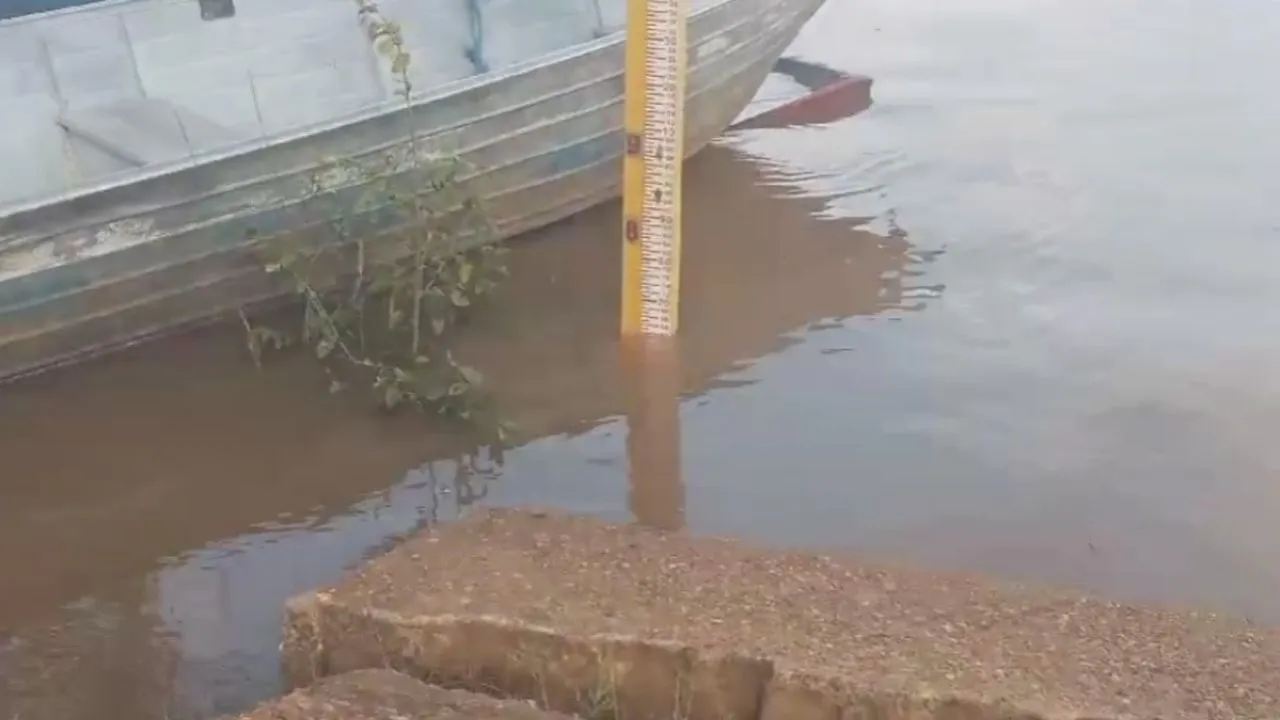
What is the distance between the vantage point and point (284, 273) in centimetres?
560

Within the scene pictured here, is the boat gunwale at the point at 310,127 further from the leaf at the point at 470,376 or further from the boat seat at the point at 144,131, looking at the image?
the leaf at the point at 470,376

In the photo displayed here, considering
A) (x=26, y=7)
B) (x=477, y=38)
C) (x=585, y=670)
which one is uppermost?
(x=26, y=7)

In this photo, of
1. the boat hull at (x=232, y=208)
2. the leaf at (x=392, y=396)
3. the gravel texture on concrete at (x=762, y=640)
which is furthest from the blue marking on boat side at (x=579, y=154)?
the gravel texture on concrete at (x=762, y=640)

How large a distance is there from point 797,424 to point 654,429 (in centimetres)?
47

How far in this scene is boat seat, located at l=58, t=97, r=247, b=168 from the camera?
543 centimetres

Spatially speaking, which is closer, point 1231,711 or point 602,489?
point 1231,711

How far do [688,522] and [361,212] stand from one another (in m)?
1.97

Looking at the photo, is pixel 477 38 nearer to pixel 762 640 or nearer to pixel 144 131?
pixel 144 131

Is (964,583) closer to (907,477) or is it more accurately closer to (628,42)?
(907,477)

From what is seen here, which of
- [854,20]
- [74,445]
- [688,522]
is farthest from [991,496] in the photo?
[854,20]

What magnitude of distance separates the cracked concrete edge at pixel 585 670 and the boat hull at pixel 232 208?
7.31 feet

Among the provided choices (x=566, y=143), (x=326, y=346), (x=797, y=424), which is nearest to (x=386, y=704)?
(x=797, y=424)

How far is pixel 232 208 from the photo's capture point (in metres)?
5.38

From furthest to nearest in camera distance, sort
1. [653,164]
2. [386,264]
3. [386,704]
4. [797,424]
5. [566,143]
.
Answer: [566,143] → [386,264] → [653,164] → [797,424] → [386,704]
